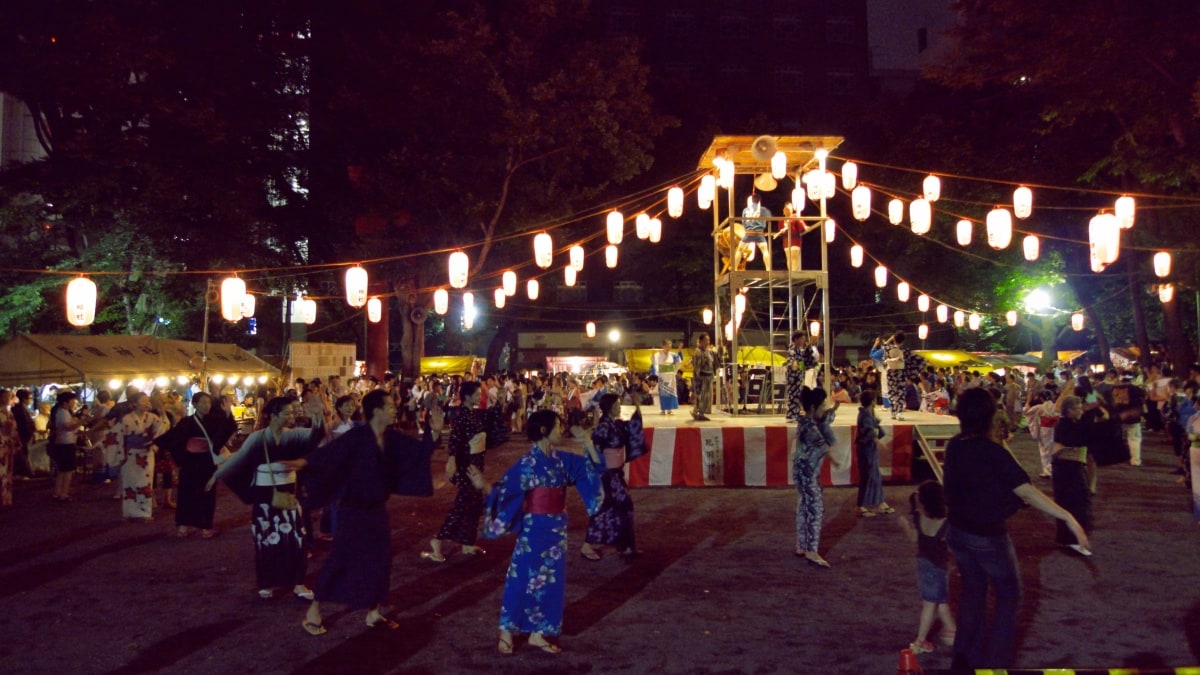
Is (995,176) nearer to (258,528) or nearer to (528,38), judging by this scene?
(528,38)

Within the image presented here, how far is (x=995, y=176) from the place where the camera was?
82.6ft

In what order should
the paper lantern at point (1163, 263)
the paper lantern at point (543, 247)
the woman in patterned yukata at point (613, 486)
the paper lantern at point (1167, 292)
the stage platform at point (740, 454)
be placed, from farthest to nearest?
the paper lantern at point (1167, 292)
the paper lantern at point (1163, 263)
the paper lantern at point (543, 247)
the stage platform at point (740, 454)
the woman in patterned yukata at point (613, 486)

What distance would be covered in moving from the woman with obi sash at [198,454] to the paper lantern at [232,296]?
29.3ft

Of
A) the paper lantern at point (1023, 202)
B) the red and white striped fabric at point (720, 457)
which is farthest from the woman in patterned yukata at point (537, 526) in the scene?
the paper lantern at point (1023, 202)

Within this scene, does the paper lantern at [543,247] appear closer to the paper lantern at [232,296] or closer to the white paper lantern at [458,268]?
the white paper lantern at [458,268]

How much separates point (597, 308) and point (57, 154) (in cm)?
2491

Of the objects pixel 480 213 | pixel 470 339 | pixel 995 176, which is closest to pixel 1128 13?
pixel 995 176

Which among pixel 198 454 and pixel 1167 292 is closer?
pixel 198 454

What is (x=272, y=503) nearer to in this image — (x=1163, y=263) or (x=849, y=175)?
(x=849, y=175)

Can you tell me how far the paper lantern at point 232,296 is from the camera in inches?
673

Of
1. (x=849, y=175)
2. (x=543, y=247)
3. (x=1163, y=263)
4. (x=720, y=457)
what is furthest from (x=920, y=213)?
(x=543, y=247)

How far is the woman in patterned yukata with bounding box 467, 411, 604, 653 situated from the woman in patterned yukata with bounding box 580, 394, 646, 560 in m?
2.30

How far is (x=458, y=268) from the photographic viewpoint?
19562 millimetres

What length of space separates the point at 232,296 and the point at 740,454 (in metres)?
11.3
